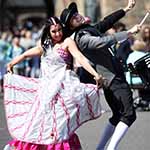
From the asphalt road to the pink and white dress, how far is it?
1.48 meters

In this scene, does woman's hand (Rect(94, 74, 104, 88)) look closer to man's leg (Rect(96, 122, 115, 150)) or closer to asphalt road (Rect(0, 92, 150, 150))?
man's leg (Rect(96, 122, 115, 150))

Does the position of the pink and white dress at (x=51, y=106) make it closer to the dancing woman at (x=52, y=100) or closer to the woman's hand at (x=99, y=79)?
the dancing woman at (x=52, y=100)

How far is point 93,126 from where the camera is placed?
11.9 meters

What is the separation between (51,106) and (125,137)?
8.95 ft

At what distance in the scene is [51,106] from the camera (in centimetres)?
837

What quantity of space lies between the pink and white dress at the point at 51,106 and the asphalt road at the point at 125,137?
1479 millimetres

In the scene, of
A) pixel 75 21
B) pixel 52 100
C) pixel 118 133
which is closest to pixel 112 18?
pixel 75 21

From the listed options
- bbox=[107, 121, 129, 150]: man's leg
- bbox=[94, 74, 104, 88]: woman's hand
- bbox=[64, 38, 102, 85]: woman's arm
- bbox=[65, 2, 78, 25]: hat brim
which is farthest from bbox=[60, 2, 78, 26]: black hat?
bbox=[107, 121, 129, 150]: man's leg

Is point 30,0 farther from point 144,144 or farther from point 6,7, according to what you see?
point 144,144

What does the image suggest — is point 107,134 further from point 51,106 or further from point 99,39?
point 99,39

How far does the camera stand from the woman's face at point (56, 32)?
334 inches

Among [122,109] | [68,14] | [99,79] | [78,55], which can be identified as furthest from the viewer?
[122,109]

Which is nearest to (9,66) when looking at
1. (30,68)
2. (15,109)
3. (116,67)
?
(15,109)

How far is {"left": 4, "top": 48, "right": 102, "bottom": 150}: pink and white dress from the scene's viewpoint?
8.36 metres
